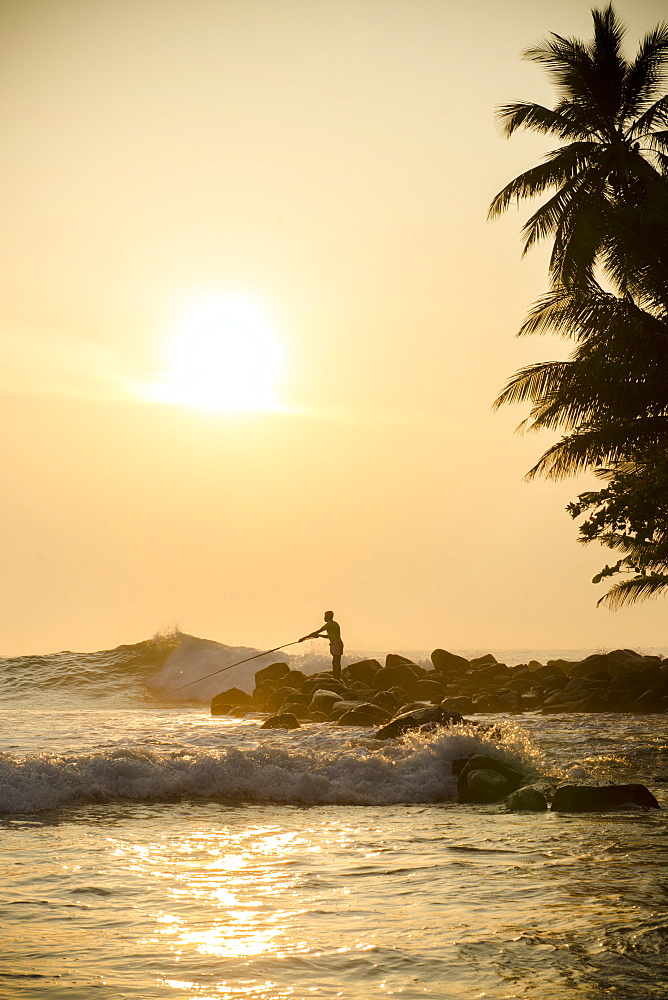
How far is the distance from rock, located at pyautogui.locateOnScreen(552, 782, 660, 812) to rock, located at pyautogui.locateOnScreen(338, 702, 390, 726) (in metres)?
9.51

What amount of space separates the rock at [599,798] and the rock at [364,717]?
9.51 metres

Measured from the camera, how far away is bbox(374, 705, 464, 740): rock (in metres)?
15.3

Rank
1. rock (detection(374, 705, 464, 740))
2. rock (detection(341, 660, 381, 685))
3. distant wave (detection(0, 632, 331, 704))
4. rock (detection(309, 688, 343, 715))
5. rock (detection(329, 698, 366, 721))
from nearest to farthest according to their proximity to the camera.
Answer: rock (detection(374, 705, 464, 740)) < rock (detection(329, 698, 366, 721)) < rock (detection(309, 688, 343, 715)) < rock (detection(341, 660, 381, 685)) < distant wave (detection(0, 632, 331, 704))

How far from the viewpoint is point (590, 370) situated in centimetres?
1881

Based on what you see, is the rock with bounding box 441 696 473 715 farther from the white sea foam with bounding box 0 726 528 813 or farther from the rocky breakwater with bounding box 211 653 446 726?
the white sea foam with bounding box 0 726 528 813

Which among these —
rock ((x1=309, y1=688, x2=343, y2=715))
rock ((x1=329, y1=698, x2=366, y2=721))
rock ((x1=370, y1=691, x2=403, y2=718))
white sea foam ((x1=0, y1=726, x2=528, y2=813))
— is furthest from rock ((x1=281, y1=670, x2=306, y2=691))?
white sea foam ((x1=0, y1=726, x2=528, y2=813))

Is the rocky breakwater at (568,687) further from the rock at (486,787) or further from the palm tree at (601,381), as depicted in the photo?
the rock at (486,787)

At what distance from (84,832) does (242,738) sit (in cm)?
770

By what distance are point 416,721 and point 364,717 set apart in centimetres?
398

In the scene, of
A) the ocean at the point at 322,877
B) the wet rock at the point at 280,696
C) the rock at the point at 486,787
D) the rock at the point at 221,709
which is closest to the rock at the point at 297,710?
the wet rock at the point at 280,696

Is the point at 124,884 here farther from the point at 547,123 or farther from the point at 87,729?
the point at 547,123

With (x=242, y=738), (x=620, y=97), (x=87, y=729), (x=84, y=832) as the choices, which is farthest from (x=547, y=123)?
(x=84, y=832)

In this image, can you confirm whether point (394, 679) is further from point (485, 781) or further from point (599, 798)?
point (599, 798)

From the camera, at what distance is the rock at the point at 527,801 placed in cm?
984
